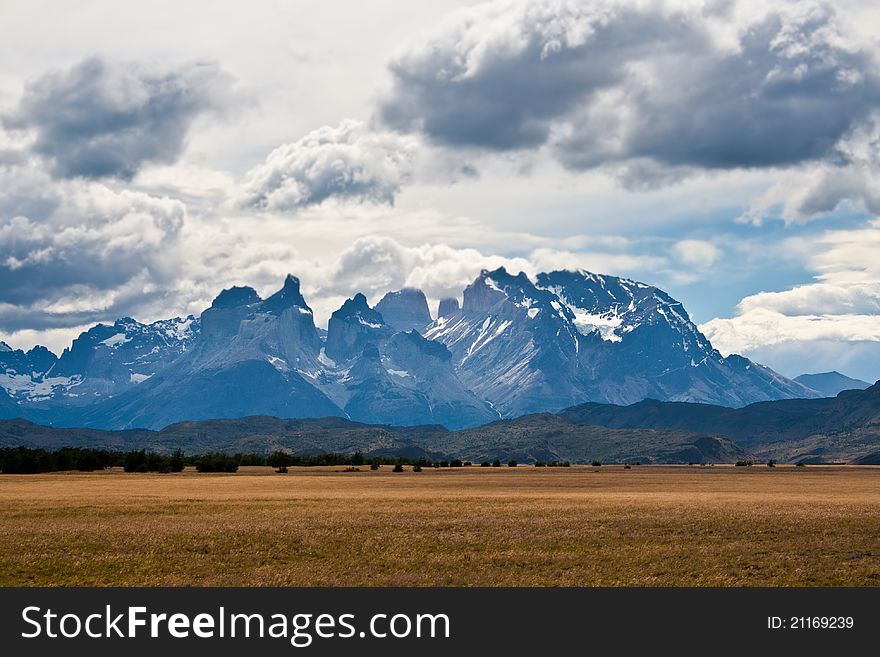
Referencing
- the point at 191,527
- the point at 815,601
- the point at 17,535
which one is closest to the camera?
the point at 815,601

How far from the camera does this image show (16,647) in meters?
34.4

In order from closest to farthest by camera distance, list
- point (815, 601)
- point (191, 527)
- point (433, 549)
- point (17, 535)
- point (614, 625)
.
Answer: point (614, 625), point (815, 601), point (433, 549), point (17, 535), point (191, 527)

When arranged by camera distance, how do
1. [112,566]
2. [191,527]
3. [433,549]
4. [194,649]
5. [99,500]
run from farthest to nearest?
[99,500]
[191,527]
[433,549]
[112,566]
[194,649]

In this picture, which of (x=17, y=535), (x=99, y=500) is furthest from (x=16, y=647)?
(x=99, y=500)

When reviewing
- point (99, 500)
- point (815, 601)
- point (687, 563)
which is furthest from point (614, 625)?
point (99, 500)

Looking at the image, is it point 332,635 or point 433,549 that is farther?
point 433,549

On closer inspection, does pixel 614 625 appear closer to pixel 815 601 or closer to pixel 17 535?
pixel 815 601

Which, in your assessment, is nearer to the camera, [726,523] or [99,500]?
[726,523]

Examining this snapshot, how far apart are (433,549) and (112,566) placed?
17994 mm

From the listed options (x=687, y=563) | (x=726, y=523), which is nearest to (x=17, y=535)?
(x=687, y=563)

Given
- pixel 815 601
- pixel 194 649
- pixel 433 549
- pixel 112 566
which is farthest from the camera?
pixel 433 549

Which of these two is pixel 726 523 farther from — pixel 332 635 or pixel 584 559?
pixel 332 635

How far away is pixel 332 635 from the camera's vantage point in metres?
35.7

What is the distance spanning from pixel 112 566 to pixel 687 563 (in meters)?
30.2
